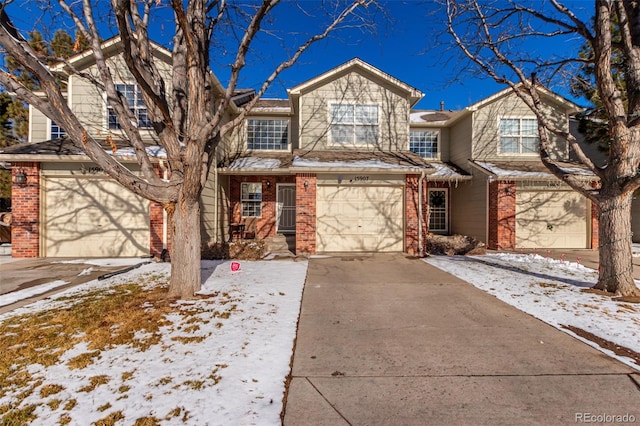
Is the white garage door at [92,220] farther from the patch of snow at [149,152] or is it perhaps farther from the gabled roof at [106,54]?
the gabled roof at [106,54]

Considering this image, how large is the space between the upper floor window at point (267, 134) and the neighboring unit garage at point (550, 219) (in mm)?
10122

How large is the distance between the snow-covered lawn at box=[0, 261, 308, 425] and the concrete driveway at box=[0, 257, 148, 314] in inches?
59.6

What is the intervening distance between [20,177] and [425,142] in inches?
626

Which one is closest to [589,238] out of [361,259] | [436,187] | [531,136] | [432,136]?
[531,136]

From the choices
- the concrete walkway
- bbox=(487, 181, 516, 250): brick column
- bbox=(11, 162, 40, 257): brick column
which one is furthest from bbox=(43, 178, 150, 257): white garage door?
bbox=(487, 181, 516, 250): brick column

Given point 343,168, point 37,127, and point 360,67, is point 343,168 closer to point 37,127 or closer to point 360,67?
point 360,67

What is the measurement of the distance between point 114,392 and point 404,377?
2653 mm

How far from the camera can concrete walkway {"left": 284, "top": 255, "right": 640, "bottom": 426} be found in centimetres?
245

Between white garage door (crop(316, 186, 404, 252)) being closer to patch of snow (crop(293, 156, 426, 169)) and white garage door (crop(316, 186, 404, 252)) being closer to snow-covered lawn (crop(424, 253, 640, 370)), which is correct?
patch of snow (crop(293, 156, 426, 169))

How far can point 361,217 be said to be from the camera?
10.4 m

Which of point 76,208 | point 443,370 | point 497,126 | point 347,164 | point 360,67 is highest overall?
point 360,67

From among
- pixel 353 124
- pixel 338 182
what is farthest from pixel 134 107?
pixel 353 124

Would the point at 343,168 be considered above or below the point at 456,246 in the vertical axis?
above

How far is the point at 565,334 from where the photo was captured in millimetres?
3922
